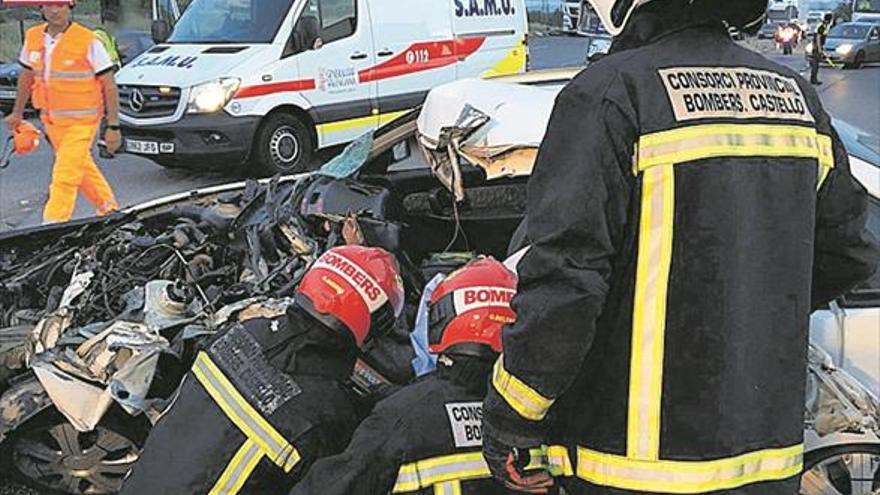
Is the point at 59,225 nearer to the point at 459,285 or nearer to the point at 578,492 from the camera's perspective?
the point at 459,285

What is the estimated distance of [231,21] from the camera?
906cm

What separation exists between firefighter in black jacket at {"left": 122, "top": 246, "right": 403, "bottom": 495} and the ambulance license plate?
262 inches

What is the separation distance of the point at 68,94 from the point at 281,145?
255cm

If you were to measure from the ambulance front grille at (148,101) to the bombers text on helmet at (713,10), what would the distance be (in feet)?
23.6

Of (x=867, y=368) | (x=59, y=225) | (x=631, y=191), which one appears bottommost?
(x=867, y=368)

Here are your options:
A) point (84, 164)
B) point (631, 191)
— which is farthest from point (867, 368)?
point (84, 164)

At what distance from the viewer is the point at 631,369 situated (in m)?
1.76

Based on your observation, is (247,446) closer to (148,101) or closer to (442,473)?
(442,473)

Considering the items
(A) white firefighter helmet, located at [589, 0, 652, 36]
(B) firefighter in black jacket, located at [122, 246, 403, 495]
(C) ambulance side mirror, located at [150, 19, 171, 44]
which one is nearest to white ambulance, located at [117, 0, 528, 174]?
(C) ambulance side mirror, located at [150, 19, 171, 44]

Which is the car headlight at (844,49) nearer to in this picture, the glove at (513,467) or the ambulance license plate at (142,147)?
the ambulance license plate at (142,147)

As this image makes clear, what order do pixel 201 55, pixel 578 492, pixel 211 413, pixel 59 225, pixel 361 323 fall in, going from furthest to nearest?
pixel 201 55 → pixel 59 225 → pixel 361 323 → pixel 211 413 → pixel 578 492

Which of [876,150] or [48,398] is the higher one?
[876,150]

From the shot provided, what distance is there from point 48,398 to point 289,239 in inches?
38.3

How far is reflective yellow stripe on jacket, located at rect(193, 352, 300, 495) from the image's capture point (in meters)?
2.22
